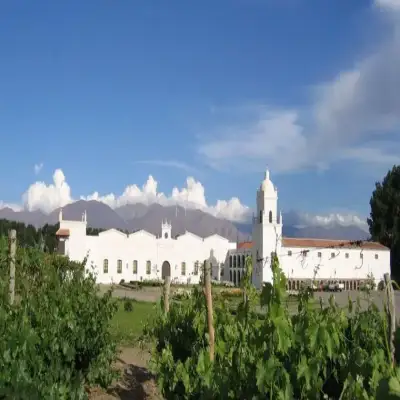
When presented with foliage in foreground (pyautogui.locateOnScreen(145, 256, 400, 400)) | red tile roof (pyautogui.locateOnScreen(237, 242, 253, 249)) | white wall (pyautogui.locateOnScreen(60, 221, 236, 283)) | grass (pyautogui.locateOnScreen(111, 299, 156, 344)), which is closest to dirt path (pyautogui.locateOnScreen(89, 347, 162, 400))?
grass (pyautogui.locateOnScreen(111, 299, 156, 344))

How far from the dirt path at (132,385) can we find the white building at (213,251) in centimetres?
3773

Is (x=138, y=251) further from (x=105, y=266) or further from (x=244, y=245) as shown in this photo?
(x=244, y=245)

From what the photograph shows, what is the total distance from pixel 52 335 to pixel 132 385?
272 centimetres

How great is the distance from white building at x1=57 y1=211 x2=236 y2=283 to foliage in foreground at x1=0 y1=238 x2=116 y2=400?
4664 cm

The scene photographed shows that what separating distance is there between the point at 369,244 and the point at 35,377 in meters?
51.7

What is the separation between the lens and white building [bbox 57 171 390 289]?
5156 centimetres

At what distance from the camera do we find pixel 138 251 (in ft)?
193

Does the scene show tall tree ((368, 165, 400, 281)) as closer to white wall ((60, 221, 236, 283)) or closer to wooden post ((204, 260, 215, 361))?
white wall ((60, 221, 236, 283))

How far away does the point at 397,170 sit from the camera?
58.2 meters

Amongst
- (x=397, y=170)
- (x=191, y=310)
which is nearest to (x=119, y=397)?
(x=191, y=310)

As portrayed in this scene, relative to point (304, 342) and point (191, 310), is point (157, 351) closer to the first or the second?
point (191, 310)

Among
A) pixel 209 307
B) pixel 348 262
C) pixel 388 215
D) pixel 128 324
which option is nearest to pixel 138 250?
pixel 348 262

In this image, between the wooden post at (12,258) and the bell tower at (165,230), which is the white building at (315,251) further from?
the wooden post at (12,258)

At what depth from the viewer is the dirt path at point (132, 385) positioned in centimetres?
811
